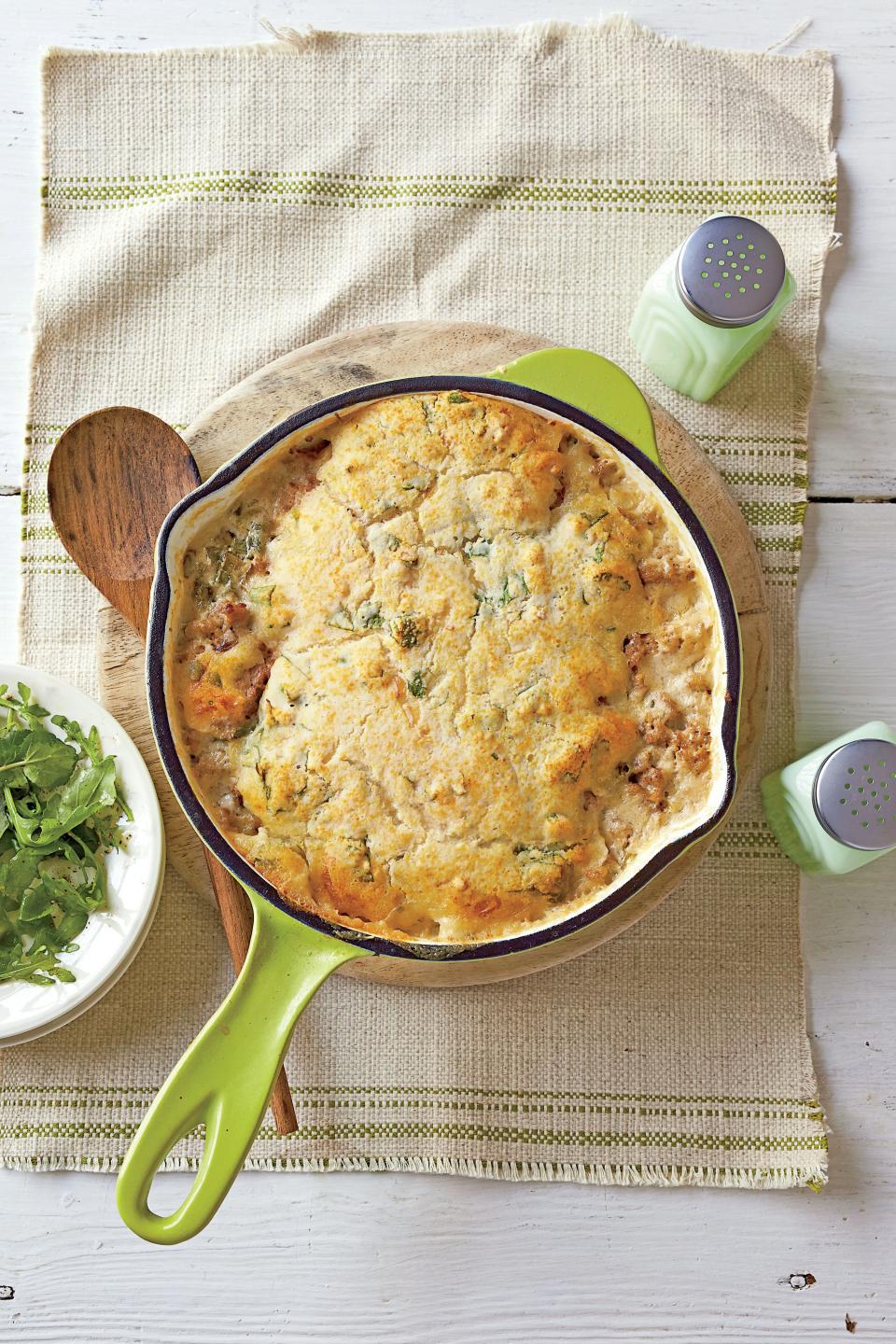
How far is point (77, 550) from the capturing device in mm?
2518

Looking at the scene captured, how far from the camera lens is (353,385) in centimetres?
263

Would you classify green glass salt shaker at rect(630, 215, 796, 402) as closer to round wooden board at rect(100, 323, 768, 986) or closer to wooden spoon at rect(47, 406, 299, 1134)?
round wooden board at rect(100, 323, 768, 986)

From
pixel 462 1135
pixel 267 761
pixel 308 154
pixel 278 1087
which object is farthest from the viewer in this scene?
pixel 308 154

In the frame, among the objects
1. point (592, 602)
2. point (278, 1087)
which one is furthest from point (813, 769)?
point (278, 1087)

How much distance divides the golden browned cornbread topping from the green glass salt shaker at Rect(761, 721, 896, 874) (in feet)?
1.54

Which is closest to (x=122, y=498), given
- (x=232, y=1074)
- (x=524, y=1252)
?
(x=232, y=1074)

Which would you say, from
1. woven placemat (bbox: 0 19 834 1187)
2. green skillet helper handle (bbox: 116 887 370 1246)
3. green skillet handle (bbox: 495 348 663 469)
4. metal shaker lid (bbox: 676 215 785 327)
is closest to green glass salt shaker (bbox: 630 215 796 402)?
metal shaker lid (bbox: 676 215 785 327)

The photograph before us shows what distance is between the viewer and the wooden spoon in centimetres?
250

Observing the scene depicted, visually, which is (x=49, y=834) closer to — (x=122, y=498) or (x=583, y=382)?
(x=122, y=498)

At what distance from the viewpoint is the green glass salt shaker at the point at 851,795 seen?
8.00ft

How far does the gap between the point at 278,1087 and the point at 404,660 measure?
1.07m

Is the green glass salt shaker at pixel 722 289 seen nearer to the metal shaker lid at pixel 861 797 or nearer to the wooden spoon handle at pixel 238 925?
the metal shaker lid at pixel 861 797

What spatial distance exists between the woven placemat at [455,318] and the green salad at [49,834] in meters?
0.22

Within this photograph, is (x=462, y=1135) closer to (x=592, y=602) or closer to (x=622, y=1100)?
(x=622, y=1100)
